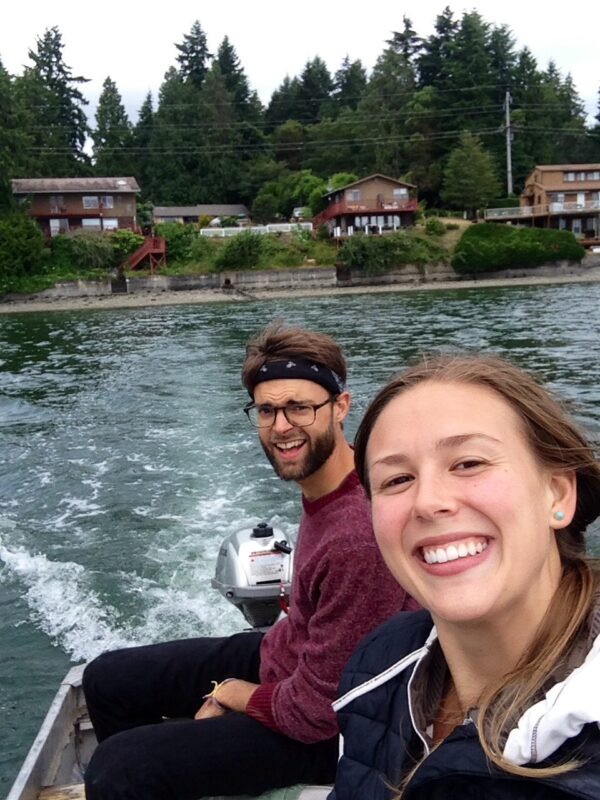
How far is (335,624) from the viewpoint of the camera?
2.50 metres

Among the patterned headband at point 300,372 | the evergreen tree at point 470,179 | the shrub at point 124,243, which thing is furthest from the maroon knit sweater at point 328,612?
the evergreen tree at point 470,179

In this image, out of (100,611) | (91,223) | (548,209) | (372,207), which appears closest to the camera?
(100,611)

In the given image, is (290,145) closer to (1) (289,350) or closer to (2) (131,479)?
(2) (131,479)

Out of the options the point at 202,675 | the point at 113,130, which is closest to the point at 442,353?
the point at 202,675

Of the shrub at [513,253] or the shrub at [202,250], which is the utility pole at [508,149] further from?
the shrub at [202,250]

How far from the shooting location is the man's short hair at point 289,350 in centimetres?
317

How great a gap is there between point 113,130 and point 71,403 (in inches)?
3145

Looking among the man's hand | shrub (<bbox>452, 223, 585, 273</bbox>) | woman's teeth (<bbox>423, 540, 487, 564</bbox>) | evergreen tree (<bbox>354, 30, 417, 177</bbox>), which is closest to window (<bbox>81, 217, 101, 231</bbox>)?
shrub (<bbox>452, 223, 585, 273</bbox>)

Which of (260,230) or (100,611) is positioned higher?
(260,230)

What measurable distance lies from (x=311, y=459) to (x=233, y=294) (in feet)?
166

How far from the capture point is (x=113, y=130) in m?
87.4

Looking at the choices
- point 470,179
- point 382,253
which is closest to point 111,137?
point 470,179

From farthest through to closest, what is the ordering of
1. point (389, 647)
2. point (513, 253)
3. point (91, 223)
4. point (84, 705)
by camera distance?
point (91, 223)
point (513, 253)
point (84, 705)
point (389, 647)

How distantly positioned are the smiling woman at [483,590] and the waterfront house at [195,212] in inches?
3031
